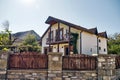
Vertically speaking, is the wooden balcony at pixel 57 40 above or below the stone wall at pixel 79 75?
above

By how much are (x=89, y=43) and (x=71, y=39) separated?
3.26 metres

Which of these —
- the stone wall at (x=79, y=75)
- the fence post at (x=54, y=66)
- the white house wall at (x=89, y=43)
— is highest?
the white house wall at (x=89, y=43)

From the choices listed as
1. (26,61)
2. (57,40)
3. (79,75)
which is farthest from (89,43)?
(26,61)

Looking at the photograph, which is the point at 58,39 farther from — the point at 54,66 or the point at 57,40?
the point at 54,66

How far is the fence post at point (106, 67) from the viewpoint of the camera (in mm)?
8641

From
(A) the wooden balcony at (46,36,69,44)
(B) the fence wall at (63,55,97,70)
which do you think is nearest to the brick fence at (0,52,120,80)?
(B) the fence wall at (63,55,97,70)

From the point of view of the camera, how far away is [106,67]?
343 inches

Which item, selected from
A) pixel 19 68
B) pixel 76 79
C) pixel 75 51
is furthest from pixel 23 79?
pixel 75 51

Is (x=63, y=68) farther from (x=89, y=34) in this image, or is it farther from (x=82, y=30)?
(x=89, y=34)

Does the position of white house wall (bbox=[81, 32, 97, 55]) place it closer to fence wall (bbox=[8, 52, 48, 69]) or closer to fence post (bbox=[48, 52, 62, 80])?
fence post (bbox=[48, 52, 62, 80])

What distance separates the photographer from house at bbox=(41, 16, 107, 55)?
877 inches

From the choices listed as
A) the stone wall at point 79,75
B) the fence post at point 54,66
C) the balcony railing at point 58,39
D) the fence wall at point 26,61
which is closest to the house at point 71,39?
the balcony railing at point 58,39

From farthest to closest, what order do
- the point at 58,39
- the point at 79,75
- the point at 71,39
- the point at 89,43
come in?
the point at 58,39 → the point at 89,43 → the point at 71,39 → the point at 79,75

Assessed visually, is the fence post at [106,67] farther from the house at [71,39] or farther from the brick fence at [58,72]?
the house at [71,39]
